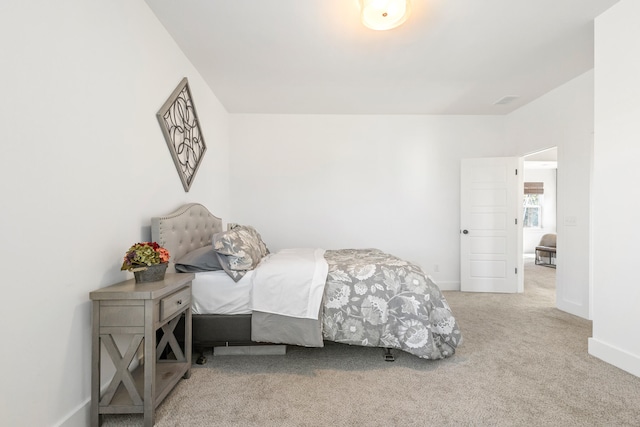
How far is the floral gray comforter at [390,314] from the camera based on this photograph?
7.61 ft

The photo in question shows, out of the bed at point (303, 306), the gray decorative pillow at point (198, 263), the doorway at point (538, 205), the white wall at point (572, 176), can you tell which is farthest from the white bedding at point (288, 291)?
the doorway at point (538, 205)

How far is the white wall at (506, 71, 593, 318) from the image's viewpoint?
3.46 meters

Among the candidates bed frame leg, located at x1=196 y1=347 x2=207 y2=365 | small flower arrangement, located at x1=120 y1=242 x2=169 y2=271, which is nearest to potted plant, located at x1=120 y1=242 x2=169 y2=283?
small flower arrangement, located at x1=120 y1=242 x2=169 y2=271

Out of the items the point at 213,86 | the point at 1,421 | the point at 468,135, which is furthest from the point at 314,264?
the point at 468,135

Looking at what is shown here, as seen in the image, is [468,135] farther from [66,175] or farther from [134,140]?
[66,175]

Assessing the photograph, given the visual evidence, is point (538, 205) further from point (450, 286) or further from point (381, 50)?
point (381, 50)

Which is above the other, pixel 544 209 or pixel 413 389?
pixel 544 209

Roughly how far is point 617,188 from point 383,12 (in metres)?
2.20

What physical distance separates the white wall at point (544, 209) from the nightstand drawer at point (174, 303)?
9770mm

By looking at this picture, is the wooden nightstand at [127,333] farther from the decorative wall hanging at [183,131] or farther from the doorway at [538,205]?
the doorway at [538,205]

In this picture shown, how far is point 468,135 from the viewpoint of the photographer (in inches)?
191

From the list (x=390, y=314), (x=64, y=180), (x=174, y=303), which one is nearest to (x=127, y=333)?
(x=174, y=303)

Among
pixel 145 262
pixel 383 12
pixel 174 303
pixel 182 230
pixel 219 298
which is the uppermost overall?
pixel 383 12

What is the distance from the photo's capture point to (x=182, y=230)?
265 centimetres
